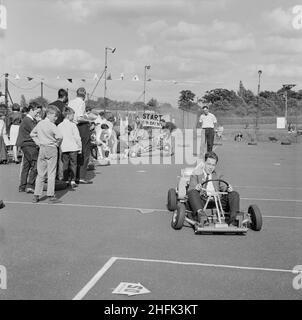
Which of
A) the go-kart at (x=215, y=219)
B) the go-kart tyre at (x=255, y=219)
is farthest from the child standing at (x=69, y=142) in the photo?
the go-kart tyre at (x=255, y=219)

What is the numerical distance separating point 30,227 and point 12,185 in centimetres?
405

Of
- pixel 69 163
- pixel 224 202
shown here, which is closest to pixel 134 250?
pixel 224 202

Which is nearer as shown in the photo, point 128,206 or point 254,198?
point 128,206

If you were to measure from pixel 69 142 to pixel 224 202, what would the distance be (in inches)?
164

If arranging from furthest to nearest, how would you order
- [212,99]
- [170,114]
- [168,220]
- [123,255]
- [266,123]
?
[212,99], [266,123], [170,114], [168,220], [123,255]

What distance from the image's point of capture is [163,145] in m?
20.6

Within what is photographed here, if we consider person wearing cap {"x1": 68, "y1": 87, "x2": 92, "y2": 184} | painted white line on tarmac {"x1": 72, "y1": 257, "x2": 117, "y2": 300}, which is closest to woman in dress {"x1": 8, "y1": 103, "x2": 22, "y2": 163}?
person wearing cap {"x1": 68, "y1": 87, "x2": 92, "y2": 184}

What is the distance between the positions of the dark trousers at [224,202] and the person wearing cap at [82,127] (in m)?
4.47

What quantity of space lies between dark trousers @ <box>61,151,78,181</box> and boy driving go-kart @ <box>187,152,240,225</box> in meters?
3.61

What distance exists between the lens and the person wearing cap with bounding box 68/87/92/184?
11.0 meters

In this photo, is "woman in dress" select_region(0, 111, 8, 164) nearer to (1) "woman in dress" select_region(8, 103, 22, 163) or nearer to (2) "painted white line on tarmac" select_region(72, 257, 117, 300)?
(1) "woman in dress" select_region(8, 103, 22, 163)
